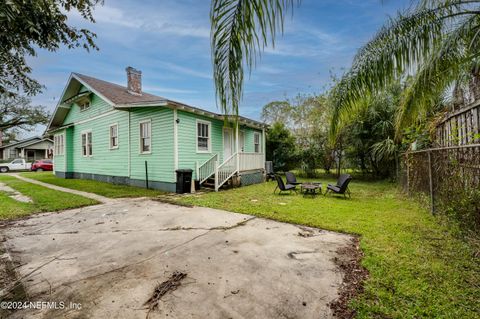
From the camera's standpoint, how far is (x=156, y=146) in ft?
32.1

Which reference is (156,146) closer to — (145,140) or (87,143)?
(145,140)

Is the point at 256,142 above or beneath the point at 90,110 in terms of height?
beneath

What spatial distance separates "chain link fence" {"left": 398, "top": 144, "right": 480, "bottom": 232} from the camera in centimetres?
344

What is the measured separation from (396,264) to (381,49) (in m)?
3.14

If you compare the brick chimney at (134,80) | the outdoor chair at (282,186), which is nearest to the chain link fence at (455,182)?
the outdoor chair at (282,186)

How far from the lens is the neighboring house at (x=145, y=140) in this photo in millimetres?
9445

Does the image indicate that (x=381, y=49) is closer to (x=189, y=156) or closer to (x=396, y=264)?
(x=396, y=264)

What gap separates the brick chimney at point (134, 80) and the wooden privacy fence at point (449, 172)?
48.1 ft

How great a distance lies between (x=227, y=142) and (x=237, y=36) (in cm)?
1098

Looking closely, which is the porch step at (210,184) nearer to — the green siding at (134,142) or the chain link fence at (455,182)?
the green siding at (134,142)

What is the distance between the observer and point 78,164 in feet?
47.9

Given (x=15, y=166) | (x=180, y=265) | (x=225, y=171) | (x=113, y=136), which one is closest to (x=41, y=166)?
(x=15, y=166)

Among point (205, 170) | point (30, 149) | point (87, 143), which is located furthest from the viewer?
point (30, 149)

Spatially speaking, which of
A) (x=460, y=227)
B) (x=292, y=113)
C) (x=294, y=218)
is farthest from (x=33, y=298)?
(x=292, y=113)
